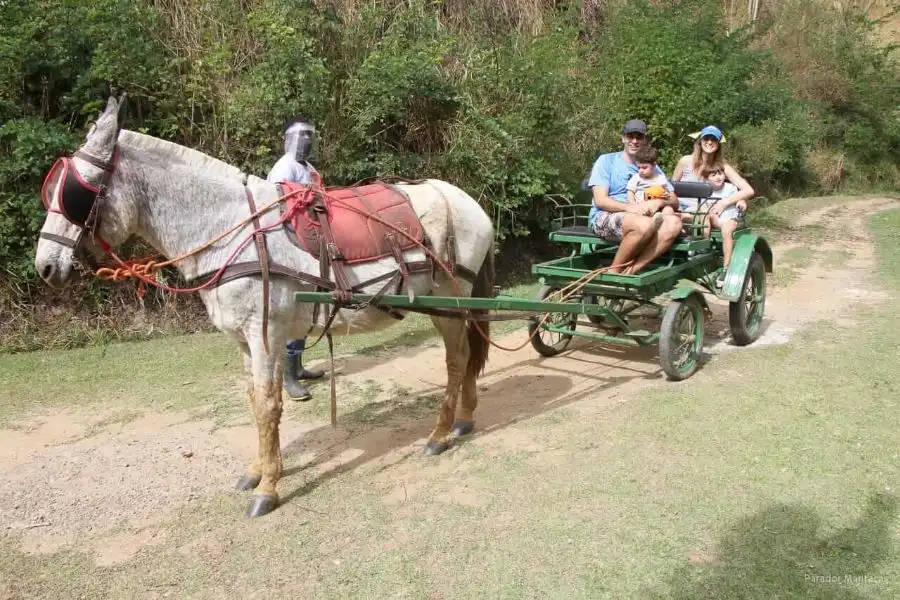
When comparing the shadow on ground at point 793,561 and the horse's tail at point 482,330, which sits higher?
the horse's tail at point 482,330

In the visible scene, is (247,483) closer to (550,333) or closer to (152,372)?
(152,372)

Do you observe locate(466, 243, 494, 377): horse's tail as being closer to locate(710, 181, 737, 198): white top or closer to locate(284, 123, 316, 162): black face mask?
locate(284, 123, 316, 162): black face mask

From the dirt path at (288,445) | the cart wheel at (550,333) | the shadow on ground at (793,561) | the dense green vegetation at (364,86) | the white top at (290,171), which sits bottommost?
the dirt path at (288,445)

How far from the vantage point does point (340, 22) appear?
852 cm

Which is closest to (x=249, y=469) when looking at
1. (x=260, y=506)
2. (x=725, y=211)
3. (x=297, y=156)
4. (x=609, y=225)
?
(x=260, y=506)

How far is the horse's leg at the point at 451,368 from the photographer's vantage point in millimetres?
4344

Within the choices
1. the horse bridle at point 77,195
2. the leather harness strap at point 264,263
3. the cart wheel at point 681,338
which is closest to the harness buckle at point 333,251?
the leather harness strap at point 264,263

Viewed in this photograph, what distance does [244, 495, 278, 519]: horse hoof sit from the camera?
355 cm

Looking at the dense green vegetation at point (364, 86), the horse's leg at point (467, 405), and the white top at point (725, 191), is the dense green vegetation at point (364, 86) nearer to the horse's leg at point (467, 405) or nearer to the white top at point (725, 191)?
the white top at point (725, 191)

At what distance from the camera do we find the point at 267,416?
12.0 ft

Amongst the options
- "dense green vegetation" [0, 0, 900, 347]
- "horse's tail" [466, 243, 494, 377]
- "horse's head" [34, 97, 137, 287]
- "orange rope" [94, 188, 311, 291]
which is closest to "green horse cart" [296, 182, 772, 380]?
"horse's tail" [466, 243, 494, 377]

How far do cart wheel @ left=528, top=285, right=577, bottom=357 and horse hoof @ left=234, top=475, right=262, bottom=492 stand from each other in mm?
2357

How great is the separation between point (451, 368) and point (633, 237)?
1.74 m

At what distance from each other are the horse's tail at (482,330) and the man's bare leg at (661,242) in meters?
1.18
